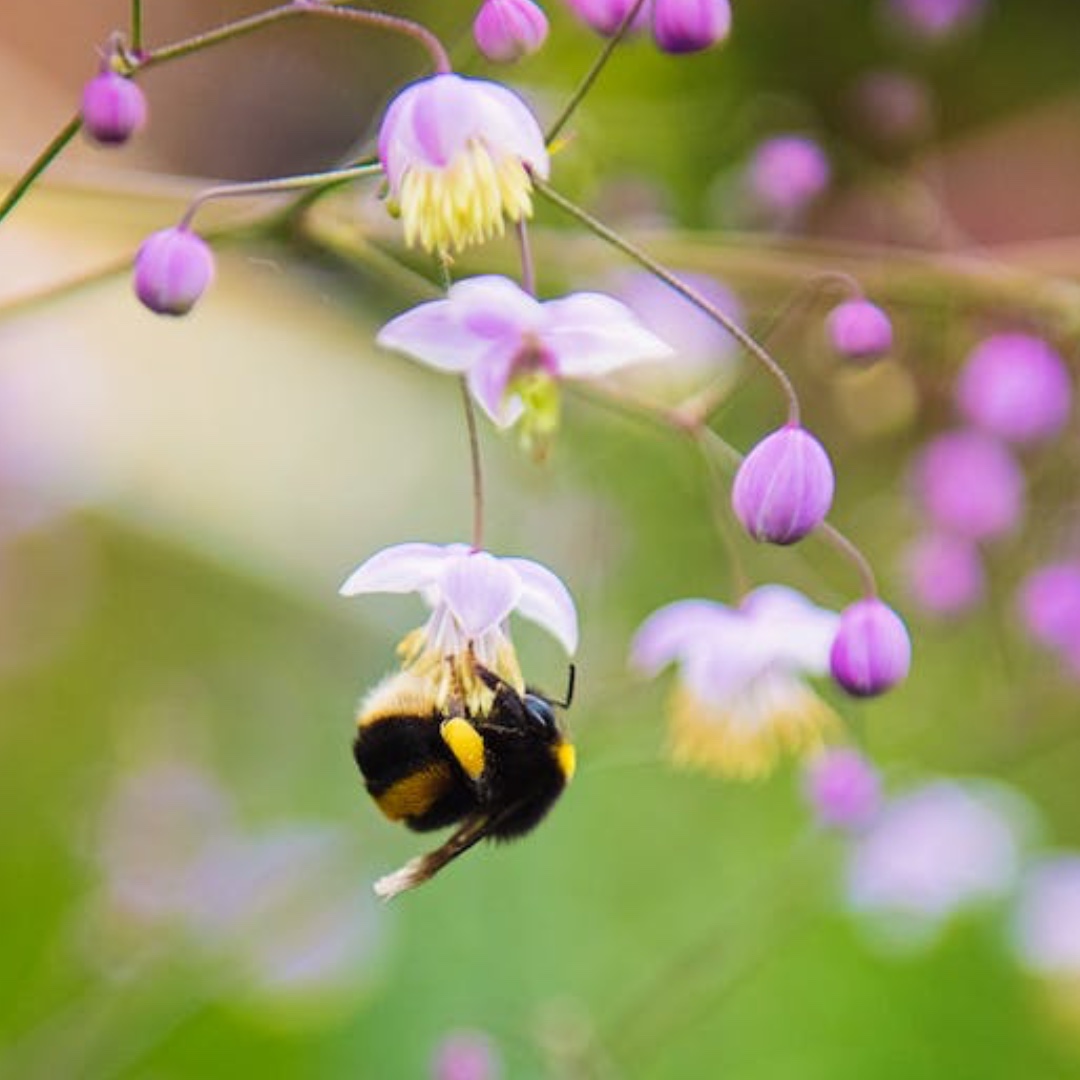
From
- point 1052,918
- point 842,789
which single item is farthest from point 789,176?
point 1052,918

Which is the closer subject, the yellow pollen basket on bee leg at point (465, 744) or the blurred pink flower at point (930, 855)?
the yellow pollen basket on bee leg at point (465, 744)

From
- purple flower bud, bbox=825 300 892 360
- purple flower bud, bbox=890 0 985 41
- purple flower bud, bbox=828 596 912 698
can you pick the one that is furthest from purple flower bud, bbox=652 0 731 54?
purple flower bud, bbox=890 0 985 41

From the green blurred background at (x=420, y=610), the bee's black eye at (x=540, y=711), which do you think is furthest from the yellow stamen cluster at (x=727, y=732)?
the bee's black eye at (x=540, y=711)

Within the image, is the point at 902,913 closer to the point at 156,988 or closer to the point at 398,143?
the point at 156,988

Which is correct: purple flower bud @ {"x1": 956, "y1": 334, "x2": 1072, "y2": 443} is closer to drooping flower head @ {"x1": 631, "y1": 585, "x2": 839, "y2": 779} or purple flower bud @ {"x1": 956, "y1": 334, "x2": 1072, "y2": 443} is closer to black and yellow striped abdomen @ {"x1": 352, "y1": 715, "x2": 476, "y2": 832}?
drooping flower head @ {"x1": 631, "y1": 585, "x2": 839, "y2": 779}

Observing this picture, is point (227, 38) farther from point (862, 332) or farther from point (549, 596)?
point (862, 332)

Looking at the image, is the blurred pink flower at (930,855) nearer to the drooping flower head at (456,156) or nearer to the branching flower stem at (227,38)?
the drooping flower head at (456,156)
